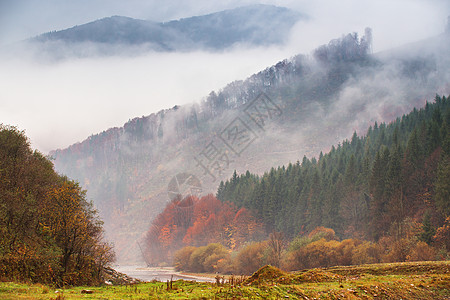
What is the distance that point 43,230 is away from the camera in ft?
129

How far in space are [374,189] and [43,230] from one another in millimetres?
82517

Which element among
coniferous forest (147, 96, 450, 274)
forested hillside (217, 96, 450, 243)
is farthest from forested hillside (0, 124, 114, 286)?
forested hillside (217, 96, 450, 243)

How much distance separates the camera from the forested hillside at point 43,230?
32062 mm

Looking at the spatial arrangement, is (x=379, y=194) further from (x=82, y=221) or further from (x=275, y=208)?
(x=82, y=221)

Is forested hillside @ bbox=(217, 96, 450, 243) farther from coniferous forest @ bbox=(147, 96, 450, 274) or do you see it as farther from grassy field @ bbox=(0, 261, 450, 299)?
grassy field @ bbox=(0, 261, 450, 299)

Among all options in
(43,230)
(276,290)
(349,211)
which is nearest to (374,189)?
(349,211)

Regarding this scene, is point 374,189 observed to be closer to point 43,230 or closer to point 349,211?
point 349,211

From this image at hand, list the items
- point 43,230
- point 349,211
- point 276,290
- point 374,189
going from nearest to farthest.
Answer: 1. point 276,290
2. point 43,230
3. point 374,189
4. point 349,211

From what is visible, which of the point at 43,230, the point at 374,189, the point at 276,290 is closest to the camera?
the point at 276,290

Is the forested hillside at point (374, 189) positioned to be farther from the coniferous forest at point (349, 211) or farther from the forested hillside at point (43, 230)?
the forested hillside at point (43, 230)

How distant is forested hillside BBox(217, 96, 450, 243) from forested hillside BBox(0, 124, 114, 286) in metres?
59.7

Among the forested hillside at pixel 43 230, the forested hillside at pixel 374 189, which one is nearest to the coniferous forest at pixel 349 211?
the forested hillside at pixel 374 189

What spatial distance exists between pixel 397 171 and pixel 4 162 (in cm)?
8553

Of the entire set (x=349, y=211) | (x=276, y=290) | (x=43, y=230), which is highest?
(x=349, y=211)
